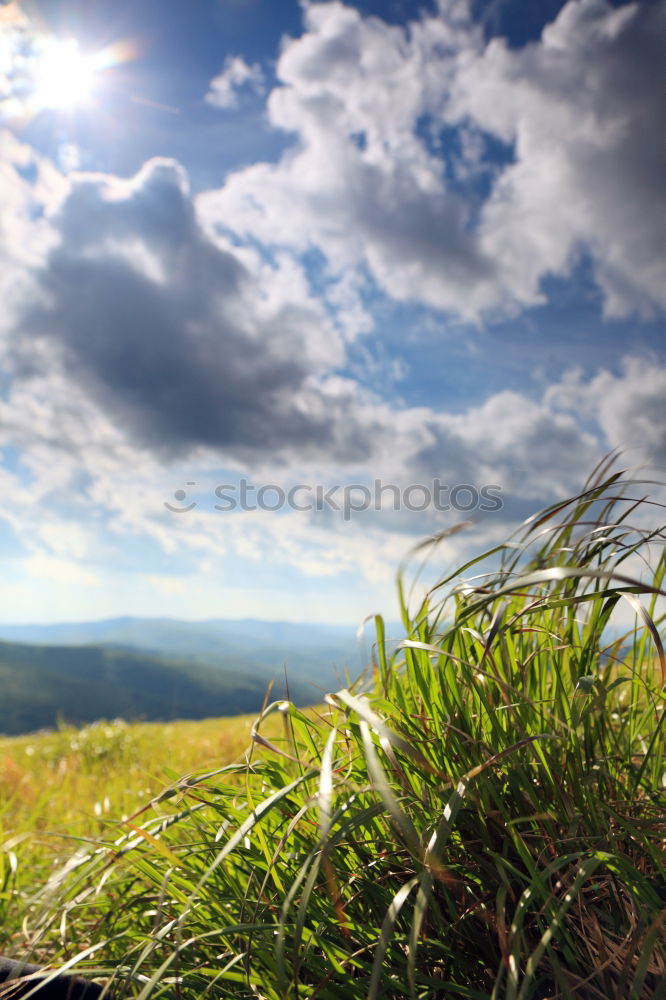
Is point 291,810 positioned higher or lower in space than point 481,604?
lower

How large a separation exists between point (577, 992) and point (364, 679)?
42.1 inches

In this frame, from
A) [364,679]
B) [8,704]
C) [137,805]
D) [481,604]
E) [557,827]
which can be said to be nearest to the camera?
[481,604]

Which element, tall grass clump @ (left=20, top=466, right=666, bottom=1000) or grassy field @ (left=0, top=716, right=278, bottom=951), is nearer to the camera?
tall grass clump @ (left=20, top=466, right=666, bottom=1000)

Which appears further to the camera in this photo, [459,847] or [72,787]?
[72,787]

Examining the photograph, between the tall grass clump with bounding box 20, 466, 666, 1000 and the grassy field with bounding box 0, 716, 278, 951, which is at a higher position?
the tall grass clump with bounding box 20, 466, 666, 1000

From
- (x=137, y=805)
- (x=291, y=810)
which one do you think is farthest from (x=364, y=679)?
(x=137, y=805)

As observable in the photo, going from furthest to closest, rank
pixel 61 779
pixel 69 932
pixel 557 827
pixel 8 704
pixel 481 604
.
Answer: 1. pixel 8 704
2. pixel 61 779
3. pixel 69 932
4. pixel 557 827
5. pixel 481 604

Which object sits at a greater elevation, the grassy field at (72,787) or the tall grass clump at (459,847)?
the tall grass clump at (459,847)

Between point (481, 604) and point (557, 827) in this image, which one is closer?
point (481, 604)

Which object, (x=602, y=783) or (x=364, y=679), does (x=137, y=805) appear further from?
(x=602, y=783)

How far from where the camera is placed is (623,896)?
1646 mm

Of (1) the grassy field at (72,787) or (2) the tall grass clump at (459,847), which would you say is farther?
(1) the grassy field at (72,787)

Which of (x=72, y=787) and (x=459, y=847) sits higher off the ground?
(x=459, y=847)

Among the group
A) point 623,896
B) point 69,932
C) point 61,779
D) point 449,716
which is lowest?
point 61,779
